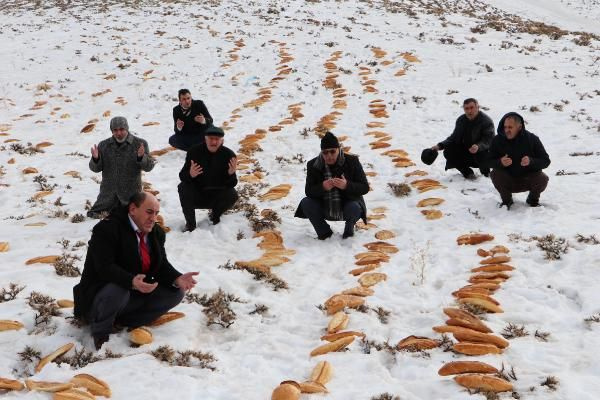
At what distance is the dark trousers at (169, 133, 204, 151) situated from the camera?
1114 centimetres

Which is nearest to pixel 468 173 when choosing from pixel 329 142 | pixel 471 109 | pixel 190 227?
pixel 471 109

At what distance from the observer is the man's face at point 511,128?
7.70 metres

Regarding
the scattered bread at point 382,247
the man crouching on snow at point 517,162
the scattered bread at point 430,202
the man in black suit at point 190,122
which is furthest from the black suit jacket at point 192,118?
the man crouching on snow at point 517,162

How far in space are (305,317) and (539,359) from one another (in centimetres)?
236

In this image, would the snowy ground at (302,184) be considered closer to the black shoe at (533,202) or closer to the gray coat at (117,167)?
the black shoe at (533,202)

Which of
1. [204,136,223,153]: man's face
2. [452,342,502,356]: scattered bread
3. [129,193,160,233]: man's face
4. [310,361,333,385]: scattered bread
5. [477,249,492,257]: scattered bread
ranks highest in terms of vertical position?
[129,193,160,233]: man's face

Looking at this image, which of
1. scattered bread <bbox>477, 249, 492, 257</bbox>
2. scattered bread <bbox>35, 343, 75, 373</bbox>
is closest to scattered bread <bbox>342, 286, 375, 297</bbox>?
scattered bread <bbox>477, 249, 492, 257</bbox>

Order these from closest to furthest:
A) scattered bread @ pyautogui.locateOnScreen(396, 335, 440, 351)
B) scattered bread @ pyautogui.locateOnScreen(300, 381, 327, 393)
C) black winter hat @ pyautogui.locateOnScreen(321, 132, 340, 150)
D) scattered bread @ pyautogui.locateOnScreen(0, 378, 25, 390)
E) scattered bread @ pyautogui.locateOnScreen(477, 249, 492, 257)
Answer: scattered bread @ pyautogui.locateOnScreen(0, 378, 25, 390) < scattered bread @ pyautogui.locateOnScreen(300, 381, 327, 393) < scattered bread @ pyautogui.locateOnScreen(396, 335, 440, 351) < scattered bread @ pyautogui.locateOnScreen(477, 249, 492, 257) < black winter hat @ pyautogui.locateOnScreen(321, 132, 340, 150)

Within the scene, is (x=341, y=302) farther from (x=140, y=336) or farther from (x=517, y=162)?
(x=517, y=162)

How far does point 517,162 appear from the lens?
794 cm

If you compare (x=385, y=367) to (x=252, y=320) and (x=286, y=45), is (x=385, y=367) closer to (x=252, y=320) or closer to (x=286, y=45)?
(x=252, y=320)

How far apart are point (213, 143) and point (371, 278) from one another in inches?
134

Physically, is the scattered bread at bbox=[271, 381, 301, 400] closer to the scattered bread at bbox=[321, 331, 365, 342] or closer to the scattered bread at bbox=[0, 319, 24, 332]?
the scattered bread at bbox=[321, 331, 365, 342]

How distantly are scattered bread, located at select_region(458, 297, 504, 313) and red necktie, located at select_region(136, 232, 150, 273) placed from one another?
3.38 m
